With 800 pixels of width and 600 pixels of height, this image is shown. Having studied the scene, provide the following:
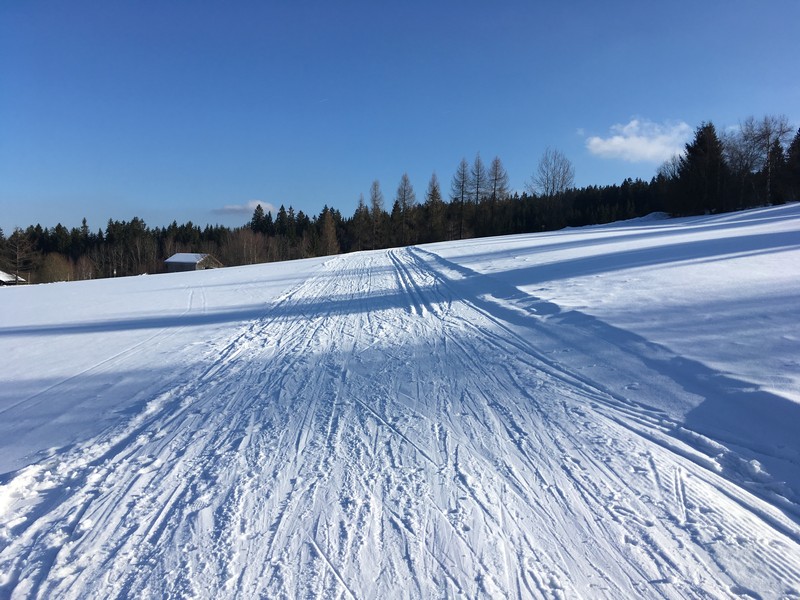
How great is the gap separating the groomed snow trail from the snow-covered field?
2cm

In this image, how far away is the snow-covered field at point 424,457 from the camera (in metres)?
2.54

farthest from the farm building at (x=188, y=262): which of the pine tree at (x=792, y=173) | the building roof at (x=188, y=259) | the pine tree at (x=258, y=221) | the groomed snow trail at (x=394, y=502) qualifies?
the pine tree at (x=792, y=173)

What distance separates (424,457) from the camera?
12.2ft

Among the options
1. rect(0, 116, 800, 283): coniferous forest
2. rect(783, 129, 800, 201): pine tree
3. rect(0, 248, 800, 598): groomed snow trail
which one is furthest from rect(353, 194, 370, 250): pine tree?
rect(0, 248, 800, 598): groomed snow trail

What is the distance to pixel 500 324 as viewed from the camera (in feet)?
26.5

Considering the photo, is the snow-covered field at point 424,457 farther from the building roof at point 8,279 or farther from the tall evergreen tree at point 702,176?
the building roof at point 8,279

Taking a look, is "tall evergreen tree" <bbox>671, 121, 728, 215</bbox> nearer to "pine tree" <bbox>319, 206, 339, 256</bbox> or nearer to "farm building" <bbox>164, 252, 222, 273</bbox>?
"pine tree" <bbox>319, 206, 339, 256</bbox>

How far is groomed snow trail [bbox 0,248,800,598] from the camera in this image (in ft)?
8.12

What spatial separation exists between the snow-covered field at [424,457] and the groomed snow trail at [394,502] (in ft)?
0.05

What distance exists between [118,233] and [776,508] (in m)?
93.8

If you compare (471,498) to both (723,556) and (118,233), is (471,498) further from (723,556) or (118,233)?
(118,233)

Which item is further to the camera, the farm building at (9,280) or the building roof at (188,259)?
the building roof at (188,259)

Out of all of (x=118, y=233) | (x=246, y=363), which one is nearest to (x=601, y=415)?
(x=246, y=363)

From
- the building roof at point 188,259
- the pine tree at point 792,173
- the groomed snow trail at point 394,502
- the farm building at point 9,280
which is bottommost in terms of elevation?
the groomed snow trail at point 394,502
